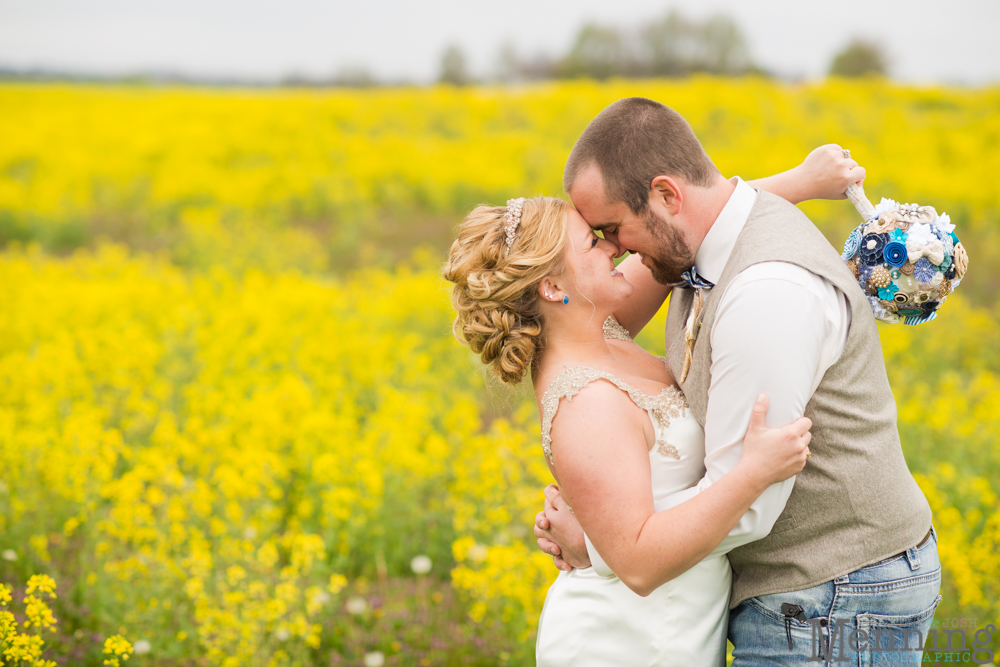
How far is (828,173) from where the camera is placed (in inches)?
73.7

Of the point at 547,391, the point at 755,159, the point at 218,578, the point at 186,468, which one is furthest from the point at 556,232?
the point at 755,159

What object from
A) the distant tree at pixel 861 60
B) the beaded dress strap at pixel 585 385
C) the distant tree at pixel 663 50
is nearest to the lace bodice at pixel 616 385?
the beaded dress strap at pixel 585 385

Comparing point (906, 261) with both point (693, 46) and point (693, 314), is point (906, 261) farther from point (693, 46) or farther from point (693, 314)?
point (693, 46)

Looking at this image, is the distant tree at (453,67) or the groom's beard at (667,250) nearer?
the groom's beard at (667,250)

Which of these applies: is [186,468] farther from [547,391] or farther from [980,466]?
[980,466]

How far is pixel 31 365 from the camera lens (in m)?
4.52

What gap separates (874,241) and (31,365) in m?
4.96

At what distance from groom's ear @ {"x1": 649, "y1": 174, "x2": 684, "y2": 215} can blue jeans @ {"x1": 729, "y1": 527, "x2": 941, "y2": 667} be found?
96cm

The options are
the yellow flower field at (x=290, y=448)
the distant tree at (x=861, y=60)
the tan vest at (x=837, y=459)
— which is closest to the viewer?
the tan vest at (x=837, y=459)

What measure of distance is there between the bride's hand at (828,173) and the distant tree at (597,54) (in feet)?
102

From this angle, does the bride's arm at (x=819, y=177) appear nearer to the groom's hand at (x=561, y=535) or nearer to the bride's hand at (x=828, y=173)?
the bride's hand at (x=828, y=173)

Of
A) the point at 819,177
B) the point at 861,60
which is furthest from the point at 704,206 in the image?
the point at 861,60

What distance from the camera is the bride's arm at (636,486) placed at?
1.42 meters

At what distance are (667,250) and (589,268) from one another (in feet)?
0.68
